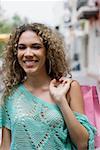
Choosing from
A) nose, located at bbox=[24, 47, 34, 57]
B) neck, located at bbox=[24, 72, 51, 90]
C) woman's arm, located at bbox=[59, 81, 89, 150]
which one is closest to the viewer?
woman's arm, located at bbox=[59, 81, 89, 150]

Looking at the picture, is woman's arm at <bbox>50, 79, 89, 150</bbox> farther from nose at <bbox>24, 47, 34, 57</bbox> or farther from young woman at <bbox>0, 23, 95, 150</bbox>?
nose at <bbox>24, 47, 34, 57</bbox>

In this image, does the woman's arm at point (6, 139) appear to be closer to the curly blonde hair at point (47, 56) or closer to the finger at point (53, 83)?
the curly blonde hair at point (47, 56)

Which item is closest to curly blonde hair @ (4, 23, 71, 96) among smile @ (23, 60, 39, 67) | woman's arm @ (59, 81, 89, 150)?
→ smile @ (23, 60, 39, 67)

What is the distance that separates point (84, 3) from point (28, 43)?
30.7 metres

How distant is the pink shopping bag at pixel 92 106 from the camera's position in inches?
114

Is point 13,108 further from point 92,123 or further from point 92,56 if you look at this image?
point 92,56

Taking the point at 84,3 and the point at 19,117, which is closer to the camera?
the point at 19,117

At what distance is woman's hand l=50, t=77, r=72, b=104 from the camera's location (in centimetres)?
281

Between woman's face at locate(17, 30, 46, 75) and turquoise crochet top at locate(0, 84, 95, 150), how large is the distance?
201 mm

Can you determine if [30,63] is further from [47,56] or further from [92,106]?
[92,106]

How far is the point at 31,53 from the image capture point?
286cm

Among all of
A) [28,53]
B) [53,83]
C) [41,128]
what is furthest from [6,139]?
[28,53]

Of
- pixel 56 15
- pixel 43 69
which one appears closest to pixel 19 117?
pixel 43 69

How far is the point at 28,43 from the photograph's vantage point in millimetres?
2879
